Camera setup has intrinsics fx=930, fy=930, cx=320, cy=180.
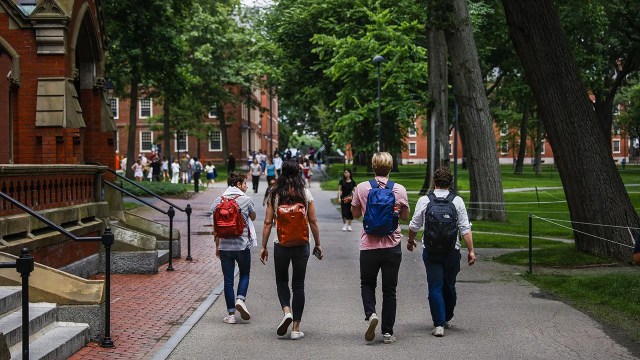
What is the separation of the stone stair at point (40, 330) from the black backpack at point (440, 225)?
136 inches

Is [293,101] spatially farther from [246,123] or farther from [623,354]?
[623,354]

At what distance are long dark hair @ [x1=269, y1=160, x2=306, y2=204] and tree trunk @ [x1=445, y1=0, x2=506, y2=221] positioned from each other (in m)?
14.8

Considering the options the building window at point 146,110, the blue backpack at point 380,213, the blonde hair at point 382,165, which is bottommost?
the blue backpack at point 380,213

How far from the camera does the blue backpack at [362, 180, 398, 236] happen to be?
28.8 feet

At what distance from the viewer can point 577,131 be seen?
596 inches

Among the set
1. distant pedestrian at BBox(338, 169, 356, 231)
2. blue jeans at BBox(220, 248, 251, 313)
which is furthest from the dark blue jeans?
distant pedestrian at BBox(338, 169, 356, 231)

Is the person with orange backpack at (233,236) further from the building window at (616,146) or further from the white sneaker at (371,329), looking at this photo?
the building window at (616,146)

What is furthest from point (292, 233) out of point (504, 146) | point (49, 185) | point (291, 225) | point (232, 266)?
point (504, 146)

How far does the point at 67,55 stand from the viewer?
1627 cm

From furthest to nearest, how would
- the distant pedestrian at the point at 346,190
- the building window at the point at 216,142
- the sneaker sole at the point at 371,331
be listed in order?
1. the building window at the point at 216,142
2. the distant pedestrian at the point at 346,190
3. the sneaker sole at the point at 371,331

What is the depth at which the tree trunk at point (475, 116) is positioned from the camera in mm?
23875

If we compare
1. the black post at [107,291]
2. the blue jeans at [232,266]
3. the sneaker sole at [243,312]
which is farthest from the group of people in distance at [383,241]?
the black post at [107,291]

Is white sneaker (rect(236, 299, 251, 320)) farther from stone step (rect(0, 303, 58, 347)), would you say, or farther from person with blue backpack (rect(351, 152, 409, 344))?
stone step (rect(0, 303, 58, 347))

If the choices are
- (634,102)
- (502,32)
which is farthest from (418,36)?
(634,102)
